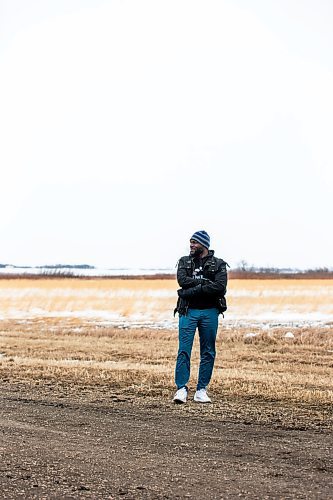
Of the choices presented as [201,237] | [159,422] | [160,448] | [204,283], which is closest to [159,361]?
[204,283]

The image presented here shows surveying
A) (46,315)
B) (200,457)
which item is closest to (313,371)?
(200,457)

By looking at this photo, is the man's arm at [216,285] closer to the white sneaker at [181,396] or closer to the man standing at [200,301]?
the man standing at [200,301]

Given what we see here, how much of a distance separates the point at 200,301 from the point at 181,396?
1.22 metres

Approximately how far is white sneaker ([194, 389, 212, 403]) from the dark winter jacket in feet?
3.38

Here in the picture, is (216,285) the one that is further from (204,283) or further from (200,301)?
(200,301)

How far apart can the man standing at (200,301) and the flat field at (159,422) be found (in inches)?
15.7

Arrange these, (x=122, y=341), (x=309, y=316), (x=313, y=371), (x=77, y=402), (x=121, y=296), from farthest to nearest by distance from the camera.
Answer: (x=121, y=296) < (x=309, y=316) < (x=122, y=341) < (x=313, y=371) < (x=77, y=402)

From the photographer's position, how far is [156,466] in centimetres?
618

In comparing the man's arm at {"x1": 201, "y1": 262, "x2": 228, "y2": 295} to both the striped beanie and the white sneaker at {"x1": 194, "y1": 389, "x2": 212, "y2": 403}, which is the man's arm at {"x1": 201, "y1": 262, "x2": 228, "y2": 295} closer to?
the striped beanie

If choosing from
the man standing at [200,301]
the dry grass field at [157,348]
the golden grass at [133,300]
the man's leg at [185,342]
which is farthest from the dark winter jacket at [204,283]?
the golden grass at [133,300]

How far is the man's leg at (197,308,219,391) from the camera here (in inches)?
370

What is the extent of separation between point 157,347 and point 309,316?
14594 millimetres

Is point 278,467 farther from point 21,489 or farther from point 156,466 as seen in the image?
point 21,489

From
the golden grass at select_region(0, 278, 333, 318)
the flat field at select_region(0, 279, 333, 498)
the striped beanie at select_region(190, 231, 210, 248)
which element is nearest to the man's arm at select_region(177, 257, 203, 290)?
the striped beanie at select_region(190, 231, 210, 248)
